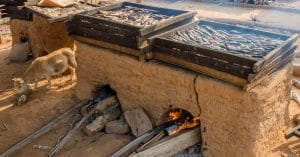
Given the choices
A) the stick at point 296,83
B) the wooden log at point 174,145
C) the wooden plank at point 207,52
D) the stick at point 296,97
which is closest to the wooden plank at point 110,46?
the wooden plank at point 207,52

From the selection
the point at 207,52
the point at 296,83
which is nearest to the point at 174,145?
the point at 207,52

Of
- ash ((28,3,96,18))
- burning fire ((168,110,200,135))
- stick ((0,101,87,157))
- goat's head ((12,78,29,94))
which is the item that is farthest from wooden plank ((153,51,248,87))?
goat's head ((12,78,29,94))

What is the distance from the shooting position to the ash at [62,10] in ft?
32.0

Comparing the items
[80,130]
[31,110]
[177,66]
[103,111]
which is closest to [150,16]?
[177,66]

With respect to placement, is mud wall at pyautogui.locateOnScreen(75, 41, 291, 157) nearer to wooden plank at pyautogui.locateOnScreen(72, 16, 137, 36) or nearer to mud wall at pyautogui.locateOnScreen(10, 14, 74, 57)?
wooden plank at pyautogui.locateOnScreen(72, 16, 137, 36)

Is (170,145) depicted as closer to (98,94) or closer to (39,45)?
(98,94)

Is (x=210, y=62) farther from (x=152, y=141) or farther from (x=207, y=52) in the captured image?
(x=152, y=141)

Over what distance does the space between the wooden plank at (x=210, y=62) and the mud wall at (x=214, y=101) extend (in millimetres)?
247

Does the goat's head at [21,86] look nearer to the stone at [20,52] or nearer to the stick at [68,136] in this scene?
the stick at [68,136]

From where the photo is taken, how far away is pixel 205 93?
6.36m

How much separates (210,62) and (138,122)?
2091mm

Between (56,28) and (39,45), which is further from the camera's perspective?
(39,45)

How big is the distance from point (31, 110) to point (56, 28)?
9.41ft

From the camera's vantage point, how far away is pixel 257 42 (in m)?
6.58
